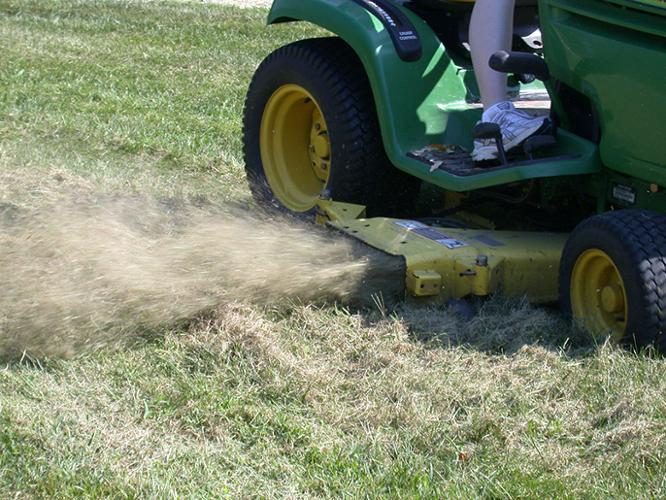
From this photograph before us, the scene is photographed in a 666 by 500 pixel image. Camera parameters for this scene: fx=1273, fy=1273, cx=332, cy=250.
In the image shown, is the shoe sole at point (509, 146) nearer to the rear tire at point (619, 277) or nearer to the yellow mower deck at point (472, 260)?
the yellow mower deck at point (472, 260)

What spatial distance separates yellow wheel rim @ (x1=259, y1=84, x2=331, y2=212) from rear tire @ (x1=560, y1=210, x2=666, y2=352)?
1.51 meters

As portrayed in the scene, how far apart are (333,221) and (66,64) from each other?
439cm

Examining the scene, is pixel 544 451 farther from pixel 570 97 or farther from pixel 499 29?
A: pixel 499 29

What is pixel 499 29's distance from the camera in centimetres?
427

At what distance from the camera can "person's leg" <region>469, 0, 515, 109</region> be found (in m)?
4.25

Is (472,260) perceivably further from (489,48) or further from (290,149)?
(290,149)

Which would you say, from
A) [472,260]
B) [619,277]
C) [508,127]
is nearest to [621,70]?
[508,127]

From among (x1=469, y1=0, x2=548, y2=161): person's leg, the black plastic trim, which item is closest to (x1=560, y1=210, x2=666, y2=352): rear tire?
(x1=469, y1=0, x2=548, y2=161): person's leg

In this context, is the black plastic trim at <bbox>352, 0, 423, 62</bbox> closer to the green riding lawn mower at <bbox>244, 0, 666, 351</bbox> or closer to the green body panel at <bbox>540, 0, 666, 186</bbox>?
the green riding lawn mower at <bbox>244, 0, 666, 351</bbox>

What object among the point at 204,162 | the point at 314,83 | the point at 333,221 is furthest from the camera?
the point at 204,162

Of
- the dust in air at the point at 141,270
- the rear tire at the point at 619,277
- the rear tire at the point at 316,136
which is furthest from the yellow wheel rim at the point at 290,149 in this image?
the rear tire at the point at 619,277

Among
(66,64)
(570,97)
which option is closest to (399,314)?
(570,97)

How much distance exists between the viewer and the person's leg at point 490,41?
4254 mm

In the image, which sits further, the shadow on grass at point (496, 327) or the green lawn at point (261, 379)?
the shadow on grass at point (496, 327)
